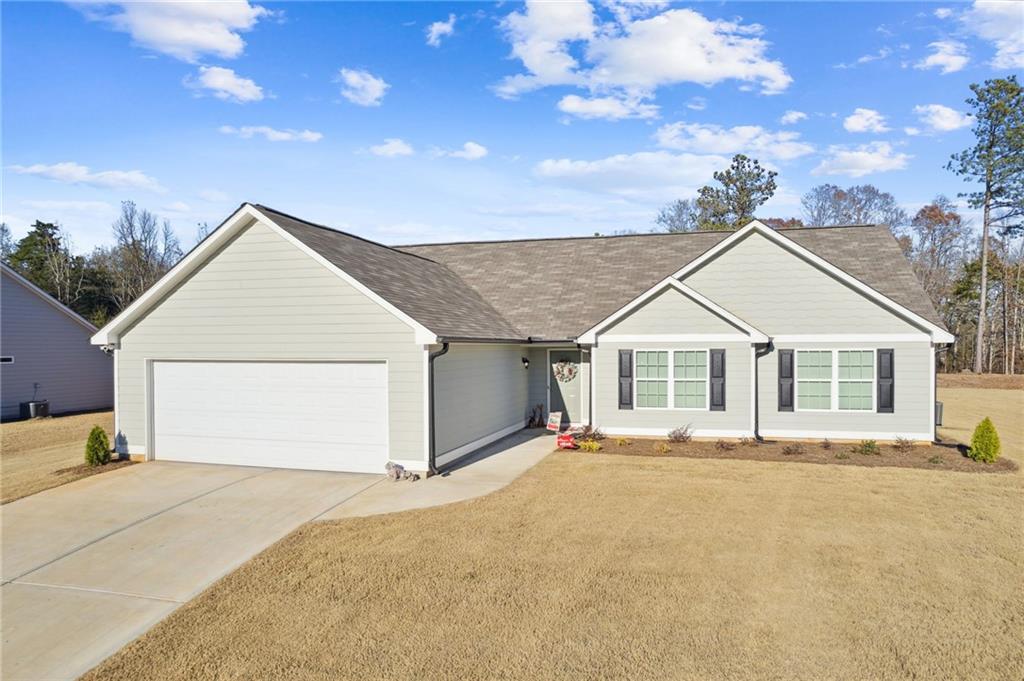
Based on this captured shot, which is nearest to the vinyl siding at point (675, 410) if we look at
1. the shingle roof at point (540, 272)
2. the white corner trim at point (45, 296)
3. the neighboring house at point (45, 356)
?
the shingle roof at point (540, 272)

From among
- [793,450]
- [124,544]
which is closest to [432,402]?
[124,544]

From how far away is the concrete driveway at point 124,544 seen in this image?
5457 millimetres

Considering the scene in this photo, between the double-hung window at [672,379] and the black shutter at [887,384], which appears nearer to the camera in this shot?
the black shutter at [887,384]

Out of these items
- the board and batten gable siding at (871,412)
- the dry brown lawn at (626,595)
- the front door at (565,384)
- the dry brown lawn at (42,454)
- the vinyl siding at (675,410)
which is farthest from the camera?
the front door at (565,384)

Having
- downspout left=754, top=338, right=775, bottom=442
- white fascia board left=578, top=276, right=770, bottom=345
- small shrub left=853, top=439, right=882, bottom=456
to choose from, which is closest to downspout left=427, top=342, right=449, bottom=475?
white fascia board left=578, top=276, right=770, bottom=345

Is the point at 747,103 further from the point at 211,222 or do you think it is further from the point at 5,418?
the point at 211,222

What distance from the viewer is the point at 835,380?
14359mm

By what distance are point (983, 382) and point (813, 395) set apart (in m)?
23.7

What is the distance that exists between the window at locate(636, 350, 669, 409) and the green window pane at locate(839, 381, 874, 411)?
4173 mm

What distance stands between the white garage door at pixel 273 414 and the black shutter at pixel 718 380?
8059mm

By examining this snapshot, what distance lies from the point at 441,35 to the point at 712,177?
30.3m

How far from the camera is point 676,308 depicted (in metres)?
14.7

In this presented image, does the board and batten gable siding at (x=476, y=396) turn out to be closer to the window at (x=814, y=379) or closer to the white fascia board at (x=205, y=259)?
the white fascia board at (x=205, y=259)

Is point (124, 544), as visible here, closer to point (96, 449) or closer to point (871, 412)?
point (96, 449)
